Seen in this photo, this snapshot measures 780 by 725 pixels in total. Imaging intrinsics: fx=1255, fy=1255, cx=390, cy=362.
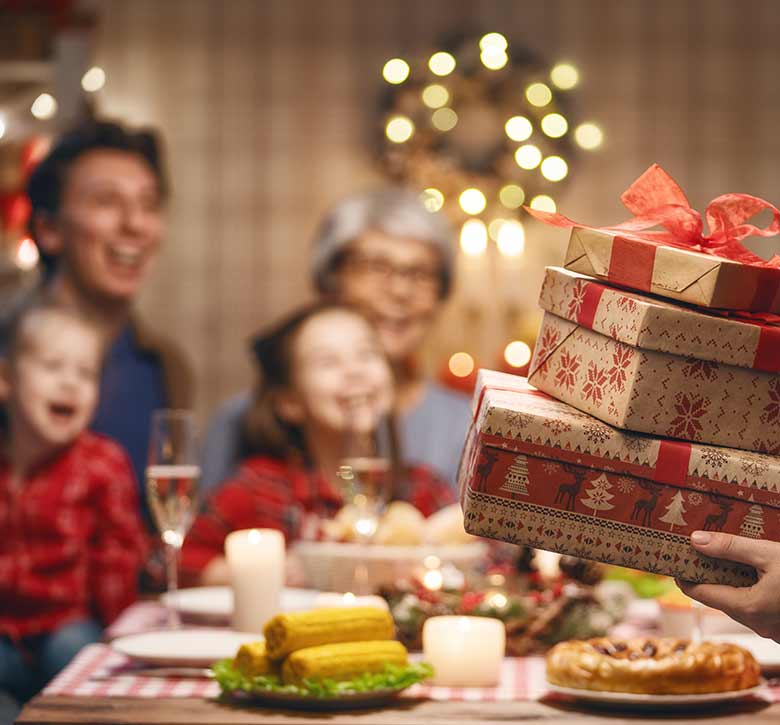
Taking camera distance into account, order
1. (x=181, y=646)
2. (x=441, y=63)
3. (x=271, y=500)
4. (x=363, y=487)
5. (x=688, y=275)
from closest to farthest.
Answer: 1. (x=688, y=275)
2. (x=181, y=646)
3. (x=363, y=487)
4. (x=271, y=500)
5. (x=441, y=63)

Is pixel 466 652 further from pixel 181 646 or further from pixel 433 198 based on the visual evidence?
pixel 433 198

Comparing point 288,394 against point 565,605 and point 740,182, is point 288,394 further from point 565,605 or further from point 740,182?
point 740,182

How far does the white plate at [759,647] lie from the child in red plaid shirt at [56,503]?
125 centimetres

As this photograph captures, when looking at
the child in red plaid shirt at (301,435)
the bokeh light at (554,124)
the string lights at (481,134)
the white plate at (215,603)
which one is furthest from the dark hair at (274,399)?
the bokeh light at (554,124)

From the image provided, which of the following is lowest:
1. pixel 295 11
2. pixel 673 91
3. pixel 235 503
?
pixel 235 503

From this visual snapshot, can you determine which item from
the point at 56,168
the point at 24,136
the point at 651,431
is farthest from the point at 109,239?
the point at 651,431

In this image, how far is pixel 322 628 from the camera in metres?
1.28

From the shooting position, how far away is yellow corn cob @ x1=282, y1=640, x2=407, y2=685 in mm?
1240

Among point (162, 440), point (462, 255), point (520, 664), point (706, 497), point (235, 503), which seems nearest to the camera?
point (706, 497)

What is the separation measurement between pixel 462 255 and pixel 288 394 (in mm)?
1574

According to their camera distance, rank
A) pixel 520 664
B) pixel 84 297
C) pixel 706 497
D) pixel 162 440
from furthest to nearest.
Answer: pixel 84 297 → pixel 162 440 → pixel 520 664 → pixel 706 497

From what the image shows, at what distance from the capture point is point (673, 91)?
14.8 ft

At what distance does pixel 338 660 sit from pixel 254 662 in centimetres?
9

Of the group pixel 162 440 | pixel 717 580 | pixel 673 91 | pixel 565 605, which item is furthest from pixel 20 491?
pixel 673 91
